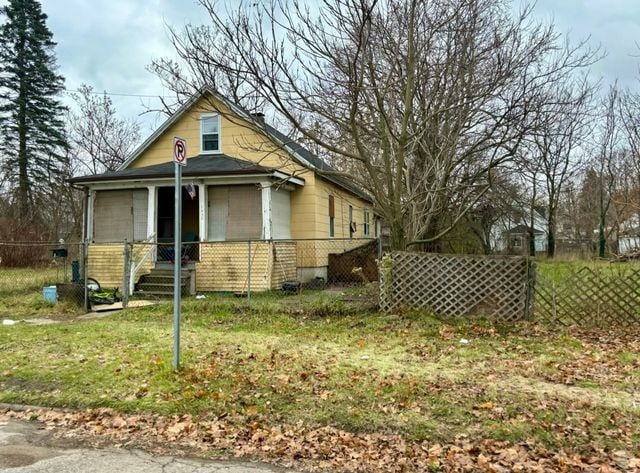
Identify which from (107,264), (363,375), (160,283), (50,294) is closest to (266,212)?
(160,283)

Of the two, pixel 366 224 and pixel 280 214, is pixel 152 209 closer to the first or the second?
pixel 280 214

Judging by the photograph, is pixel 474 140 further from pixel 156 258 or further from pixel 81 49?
pixel 81 49

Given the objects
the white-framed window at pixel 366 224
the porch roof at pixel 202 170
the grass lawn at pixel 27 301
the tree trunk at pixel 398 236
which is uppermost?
the porch roof at pixel 202 170

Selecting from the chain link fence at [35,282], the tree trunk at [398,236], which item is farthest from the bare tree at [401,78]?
the chain link fence at [35,282]

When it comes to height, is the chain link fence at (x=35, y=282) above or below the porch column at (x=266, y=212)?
below

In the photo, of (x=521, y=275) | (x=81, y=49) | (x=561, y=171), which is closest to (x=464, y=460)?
(x=521, y=275)

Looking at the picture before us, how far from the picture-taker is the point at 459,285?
29.2ft

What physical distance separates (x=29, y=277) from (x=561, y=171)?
30981 millimetres

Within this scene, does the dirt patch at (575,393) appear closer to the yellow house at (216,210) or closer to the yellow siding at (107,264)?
the yellow house at (216,210)

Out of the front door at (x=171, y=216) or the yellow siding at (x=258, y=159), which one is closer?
the yellow siding at (x=258, y=159)

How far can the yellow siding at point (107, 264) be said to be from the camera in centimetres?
1429

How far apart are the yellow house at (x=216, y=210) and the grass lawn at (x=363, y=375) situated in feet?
15.4

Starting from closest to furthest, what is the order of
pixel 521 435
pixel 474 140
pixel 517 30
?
pixel 521 435 → pixel 517 30 → pixel 474 140

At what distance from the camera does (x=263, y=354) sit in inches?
261
